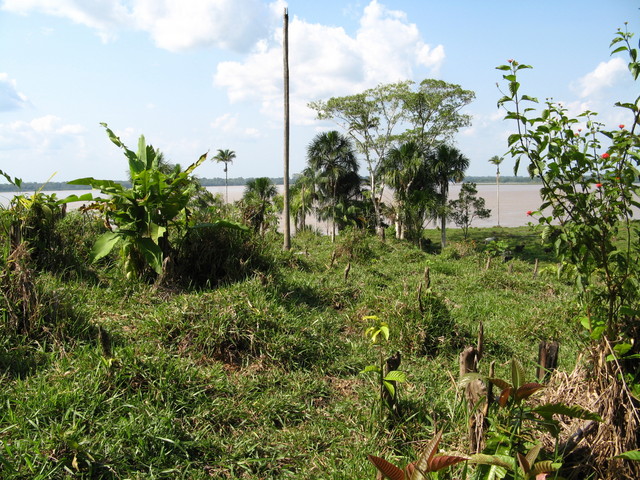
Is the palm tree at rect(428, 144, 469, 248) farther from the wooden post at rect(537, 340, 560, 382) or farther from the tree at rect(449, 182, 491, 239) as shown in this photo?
the wooden post at rect(537, 340, 560, 382)

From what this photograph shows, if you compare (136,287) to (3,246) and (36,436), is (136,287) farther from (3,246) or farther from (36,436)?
(36,436)

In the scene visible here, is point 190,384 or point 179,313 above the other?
point 179,313

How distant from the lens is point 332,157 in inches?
1292

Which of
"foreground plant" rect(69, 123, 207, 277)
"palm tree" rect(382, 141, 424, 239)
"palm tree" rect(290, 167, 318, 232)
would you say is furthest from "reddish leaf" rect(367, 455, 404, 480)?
"palm tree" rect(290, 167, 318, 232)

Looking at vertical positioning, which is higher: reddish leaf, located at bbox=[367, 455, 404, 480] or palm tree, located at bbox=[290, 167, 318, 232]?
palm tree, located at bbox=[290, 167, 318, 232]

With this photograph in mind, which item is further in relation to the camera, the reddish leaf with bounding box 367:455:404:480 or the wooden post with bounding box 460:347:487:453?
the wooden post with bounding box 460:347:487:453

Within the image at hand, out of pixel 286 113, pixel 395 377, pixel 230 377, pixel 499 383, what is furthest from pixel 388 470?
pixel 286 113

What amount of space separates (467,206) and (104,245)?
36055mm

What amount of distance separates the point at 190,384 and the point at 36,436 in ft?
3.36

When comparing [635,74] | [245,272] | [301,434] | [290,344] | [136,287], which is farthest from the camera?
[245,272]

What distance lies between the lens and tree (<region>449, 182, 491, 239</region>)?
123 feet

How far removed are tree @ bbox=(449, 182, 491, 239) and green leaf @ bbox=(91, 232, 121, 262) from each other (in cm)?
3443

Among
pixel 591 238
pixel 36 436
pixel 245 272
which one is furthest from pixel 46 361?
pixel 591 238

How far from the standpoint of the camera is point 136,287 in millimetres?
5184
